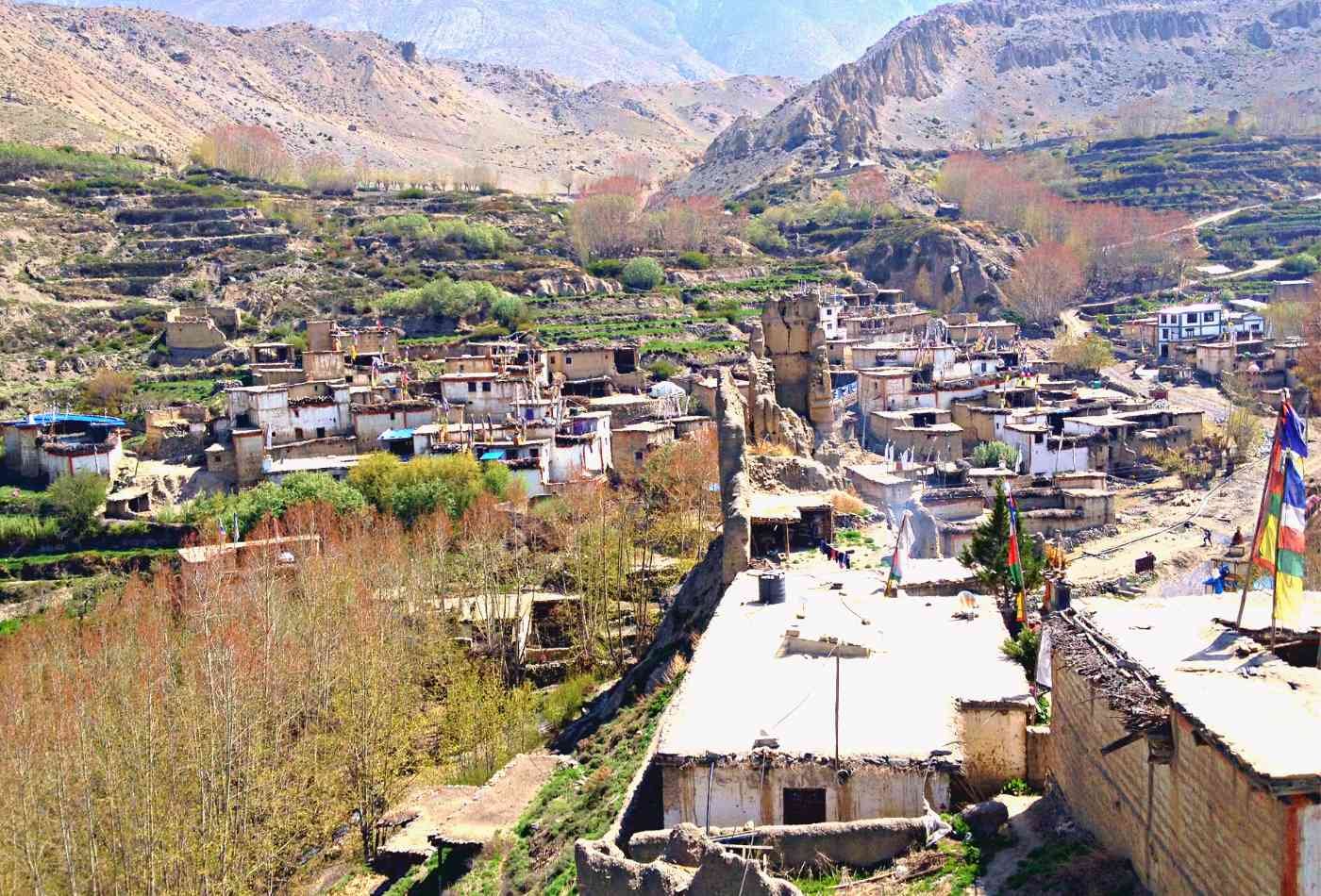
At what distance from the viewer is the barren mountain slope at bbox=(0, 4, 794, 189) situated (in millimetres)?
116688

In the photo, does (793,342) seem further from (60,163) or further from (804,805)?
(60,163)

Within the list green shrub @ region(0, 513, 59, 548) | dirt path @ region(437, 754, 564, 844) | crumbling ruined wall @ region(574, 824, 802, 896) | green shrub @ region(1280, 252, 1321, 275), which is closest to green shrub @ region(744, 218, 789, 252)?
green shrub @ region(1280, 252, 1321, 275)

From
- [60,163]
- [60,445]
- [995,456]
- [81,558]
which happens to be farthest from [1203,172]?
[81,558]

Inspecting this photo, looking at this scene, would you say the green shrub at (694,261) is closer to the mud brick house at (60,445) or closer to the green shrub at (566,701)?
the mud brick house at (60,445)

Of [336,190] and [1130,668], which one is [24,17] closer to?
[336,190]

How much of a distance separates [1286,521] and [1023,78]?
143 metres

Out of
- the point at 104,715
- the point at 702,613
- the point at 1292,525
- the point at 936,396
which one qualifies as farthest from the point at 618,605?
the point at 936,396

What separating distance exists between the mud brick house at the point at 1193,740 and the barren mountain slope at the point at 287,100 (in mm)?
102713

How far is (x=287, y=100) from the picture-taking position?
16100cm

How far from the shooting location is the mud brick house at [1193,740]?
6980 millimetres

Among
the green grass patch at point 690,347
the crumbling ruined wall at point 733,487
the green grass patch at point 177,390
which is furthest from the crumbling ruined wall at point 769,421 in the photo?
the green grass patch at point 177,390

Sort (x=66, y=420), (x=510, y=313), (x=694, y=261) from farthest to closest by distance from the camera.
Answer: (x=694, y=261) → (x=510, y=313) → (x=66, y=420)

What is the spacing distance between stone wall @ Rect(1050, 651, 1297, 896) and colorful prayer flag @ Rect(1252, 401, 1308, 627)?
1475 millimetres

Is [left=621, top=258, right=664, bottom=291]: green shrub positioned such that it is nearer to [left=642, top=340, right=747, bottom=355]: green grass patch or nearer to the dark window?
[left=642, top=340, right=747, bottom=355]: green grass patch
